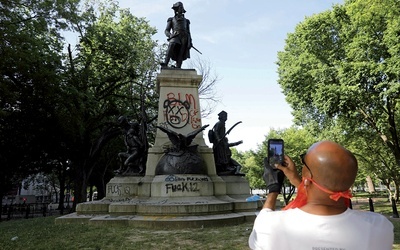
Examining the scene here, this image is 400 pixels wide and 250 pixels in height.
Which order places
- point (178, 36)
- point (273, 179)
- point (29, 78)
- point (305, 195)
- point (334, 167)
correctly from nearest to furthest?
1. point (334, 167)
2. point (305, 195)
3. point (273, 179)
4. point (178, 36)
5. point (29, 78)

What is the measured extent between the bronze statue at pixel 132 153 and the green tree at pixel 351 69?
10764 mm

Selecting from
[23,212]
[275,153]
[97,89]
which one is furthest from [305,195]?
[23,212]

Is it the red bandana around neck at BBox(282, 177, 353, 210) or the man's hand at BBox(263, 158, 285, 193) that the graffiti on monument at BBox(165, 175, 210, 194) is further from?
the red bandana around neck at BBox(282, 177, 353, 210)

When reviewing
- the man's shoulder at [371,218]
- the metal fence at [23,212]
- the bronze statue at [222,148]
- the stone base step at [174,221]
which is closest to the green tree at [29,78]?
the metal fence at [23,212]

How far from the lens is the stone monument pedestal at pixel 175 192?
27.6 feet

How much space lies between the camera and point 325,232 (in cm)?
159

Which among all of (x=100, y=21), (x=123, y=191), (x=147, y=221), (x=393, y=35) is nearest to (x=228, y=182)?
(x=123, y=191)

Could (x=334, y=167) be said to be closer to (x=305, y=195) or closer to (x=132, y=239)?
(x=305, y=195)

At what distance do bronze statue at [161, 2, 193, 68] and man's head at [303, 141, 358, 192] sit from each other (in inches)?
454

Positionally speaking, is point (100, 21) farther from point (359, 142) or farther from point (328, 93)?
point (359, 142)

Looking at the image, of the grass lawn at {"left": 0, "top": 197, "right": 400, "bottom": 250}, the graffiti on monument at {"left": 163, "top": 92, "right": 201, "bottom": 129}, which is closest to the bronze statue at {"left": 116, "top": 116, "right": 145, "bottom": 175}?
the graffiti on monument at {"left": 163, "top": 92, "right": 201, "bottom": 129}

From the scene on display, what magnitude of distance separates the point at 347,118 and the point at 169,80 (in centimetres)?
1292

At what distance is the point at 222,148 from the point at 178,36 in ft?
16.0

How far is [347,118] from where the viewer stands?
19734 mm
